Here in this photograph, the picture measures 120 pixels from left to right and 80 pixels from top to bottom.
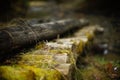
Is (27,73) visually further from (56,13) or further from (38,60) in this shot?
(56,13)

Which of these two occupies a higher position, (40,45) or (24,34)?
(24,34)

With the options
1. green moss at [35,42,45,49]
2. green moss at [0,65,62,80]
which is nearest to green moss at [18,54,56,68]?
green moss at [0,65,62,80]

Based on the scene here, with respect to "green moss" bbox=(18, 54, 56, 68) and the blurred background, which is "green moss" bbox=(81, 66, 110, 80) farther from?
the blurred background

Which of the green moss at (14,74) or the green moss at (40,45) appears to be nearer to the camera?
the green moss at (14,74)

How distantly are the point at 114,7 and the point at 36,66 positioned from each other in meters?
8.07

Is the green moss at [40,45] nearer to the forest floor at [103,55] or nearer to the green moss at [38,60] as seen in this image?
the green moss at [38,60]

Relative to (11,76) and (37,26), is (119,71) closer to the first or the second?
(37,26)

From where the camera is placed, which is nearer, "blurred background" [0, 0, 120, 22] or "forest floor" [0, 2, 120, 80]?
"forest floor" [0, 2, 120, 80]

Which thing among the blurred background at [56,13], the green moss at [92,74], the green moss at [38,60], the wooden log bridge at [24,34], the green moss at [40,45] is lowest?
the green moss at [92,74]

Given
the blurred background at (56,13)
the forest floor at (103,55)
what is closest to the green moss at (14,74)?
→ the forest floor at (103,55)

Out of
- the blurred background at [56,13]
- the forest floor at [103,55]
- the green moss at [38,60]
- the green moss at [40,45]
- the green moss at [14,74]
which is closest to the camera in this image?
the green moss at [14,74]

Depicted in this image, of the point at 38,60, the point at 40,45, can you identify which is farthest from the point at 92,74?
the point at 38,60

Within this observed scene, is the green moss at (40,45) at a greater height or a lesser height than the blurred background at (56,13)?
lesser

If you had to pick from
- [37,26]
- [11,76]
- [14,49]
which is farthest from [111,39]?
[11,76]
